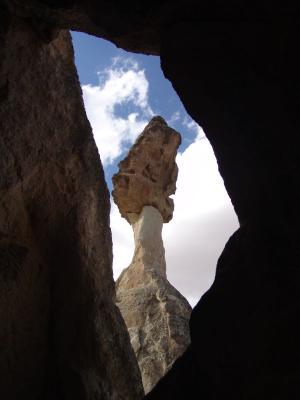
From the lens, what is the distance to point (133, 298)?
10711 millimetres

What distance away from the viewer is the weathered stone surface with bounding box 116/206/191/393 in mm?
8828

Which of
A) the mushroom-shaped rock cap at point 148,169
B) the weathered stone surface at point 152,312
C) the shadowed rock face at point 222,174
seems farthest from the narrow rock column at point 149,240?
the shadowed rock face at point 222,174

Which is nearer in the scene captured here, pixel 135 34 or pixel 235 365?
pixel 235 365

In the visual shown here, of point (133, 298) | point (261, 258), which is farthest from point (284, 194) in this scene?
point (133, 298)

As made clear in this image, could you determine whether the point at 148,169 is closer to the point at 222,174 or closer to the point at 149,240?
the point at 149,240

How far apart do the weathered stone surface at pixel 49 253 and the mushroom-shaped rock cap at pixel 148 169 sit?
793cm

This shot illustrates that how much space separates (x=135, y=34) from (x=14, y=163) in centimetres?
173

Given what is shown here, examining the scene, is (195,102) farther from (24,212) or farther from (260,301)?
(24,212)

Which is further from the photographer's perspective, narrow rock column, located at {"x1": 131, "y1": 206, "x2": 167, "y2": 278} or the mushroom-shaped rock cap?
the mushroom-shaped rock cap

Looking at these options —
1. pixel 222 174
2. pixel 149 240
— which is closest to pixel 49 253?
pixel 222 174

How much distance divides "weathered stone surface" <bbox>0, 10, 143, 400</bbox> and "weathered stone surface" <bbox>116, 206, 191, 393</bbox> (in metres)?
3.77

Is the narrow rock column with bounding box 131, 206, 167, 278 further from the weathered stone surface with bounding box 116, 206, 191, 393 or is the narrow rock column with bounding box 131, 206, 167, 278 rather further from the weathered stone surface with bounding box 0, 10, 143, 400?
the weathered stone surface with bounding box 0, 10, 143, 400

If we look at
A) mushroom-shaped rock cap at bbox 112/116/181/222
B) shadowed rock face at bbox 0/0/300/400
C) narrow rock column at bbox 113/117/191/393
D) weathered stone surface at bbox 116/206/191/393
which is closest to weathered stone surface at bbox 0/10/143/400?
shadowed rock face at bbox 0/0/300/400

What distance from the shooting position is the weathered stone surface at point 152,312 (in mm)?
8828
